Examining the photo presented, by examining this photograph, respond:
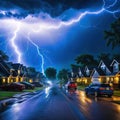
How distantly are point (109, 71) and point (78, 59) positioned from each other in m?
55.7

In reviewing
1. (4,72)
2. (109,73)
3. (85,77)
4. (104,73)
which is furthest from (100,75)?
(4,72)

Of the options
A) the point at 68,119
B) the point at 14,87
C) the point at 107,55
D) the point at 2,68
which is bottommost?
the point at 68,119

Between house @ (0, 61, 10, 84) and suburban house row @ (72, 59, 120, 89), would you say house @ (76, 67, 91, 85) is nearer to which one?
suburban house row @ (72, 59, 120, 89)

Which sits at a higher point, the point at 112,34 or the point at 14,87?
the point at 112,34

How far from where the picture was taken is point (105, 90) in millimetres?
39375

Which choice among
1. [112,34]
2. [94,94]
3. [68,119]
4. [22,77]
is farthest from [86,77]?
[68,119]

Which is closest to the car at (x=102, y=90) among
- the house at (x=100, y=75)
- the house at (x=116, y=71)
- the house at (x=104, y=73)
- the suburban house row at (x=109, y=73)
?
the suburban house row at (x=109, y=73)

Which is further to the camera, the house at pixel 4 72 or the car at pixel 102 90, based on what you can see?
the house at pixel 4 72

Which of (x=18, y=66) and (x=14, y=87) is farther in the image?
(x=18, y=66)

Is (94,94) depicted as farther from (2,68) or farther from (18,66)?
(18,66)

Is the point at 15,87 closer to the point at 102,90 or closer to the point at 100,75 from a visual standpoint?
the point at 102,90

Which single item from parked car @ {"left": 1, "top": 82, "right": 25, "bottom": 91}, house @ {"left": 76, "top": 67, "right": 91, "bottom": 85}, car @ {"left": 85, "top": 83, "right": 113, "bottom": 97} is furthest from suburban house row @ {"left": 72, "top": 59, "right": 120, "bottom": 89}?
car @ {"left": 85, "top": 83, "right": 113, "bottom": 97}

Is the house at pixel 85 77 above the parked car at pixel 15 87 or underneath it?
above

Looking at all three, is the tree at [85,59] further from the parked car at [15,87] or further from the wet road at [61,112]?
the wet road at [61,112]
